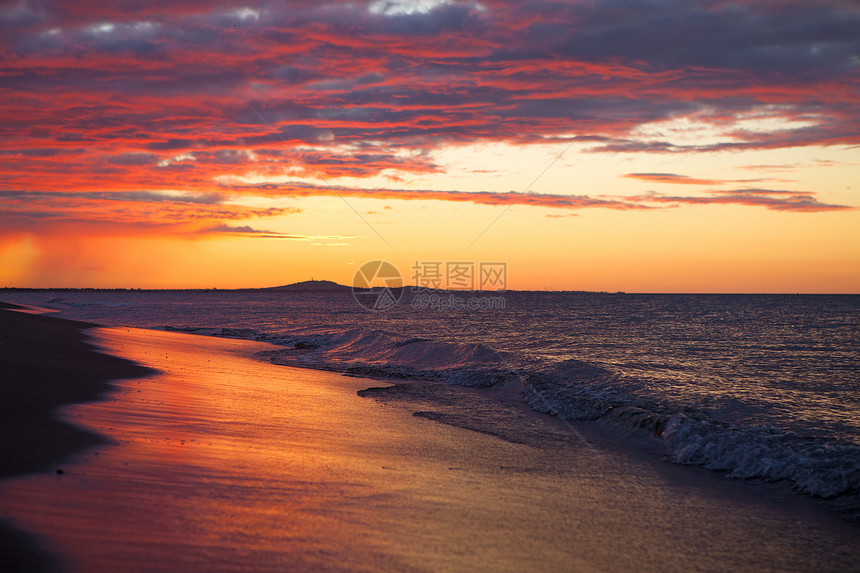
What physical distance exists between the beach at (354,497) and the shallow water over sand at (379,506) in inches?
1.1

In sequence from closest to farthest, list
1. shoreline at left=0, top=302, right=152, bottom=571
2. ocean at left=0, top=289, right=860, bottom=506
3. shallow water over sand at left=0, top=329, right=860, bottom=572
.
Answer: shoreline at left=0, top=302, right=152, bottom=571 → shallow water over sand at left=0, top=329, right=860, bottom=572 → ocean at left=0, top=289, right=860, bottom=506

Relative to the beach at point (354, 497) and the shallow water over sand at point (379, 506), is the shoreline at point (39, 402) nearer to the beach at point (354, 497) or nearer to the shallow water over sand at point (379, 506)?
the beach at point (354, 497)

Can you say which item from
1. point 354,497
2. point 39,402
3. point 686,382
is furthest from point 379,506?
point 686,382

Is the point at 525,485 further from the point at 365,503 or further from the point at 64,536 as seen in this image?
the point at 64,536

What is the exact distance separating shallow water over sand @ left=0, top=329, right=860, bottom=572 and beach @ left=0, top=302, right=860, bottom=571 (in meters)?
0.03

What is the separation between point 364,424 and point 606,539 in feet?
20.4

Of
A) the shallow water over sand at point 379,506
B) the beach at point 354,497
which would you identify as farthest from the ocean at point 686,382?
the shallow water over sand at point 379,506

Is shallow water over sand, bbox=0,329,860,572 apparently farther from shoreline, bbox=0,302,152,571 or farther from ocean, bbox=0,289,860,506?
ocean, bbox=0,289,860,506

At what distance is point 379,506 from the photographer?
6445 millimetres

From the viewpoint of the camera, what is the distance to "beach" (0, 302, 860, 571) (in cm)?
514

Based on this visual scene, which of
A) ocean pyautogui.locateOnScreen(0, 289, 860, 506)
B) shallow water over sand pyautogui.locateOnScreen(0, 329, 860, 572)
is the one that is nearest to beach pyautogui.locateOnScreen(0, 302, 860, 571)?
shallow water over sand pyautogui.locateOnScreen(0, 329, 860, 572)

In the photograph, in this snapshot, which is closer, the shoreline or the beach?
the shoreline

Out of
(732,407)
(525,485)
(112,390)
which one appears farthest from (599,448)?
(112,390)

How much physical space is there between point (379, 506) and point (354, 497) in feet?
1.31
